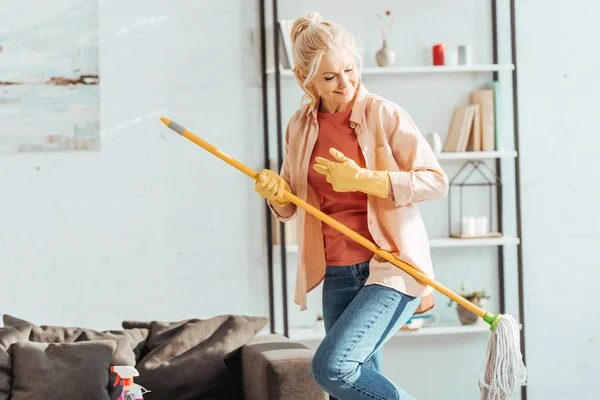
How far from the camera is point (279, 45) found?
375cm

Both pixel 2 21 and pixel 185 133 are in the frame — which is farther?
pixel 2 21

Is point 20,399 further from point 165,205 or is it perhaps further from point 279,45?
point 279,45

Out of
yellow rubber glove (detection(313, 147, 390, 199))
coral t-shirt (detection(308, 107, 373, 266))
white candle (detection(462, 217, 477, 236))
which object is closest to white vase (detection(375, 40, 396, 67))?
white candle (detection(462, 217, 477, 236))

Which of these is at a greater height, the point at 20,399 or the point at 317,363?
the point at 317,363

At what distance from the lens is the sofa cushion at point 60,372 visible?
2910 millimetres

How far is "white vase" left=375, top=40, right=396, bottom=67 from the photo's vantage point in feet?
12.1

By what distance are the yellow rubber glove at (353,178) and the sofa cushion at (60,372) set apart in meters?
1.22

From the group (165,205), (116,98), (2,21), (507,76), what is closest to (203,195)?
(165,205)

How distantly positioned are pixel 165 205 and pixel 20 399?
3.85ft

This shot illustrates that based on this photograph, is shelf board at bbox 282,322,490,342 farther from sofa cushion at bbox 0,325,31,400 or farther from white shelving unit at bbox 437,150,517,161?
sofa cushion at bbox 0,325,31,400

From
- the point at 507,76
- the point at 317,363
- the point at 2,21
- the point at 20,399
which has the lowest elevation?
the point at 20,399

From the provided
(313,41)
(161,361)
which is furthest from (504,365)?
(161,361)

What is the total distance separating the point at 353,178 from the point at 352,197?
197 mm

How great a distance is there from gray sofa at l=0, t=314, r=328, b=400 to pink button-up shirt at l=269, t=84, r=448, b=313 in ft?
1.40
